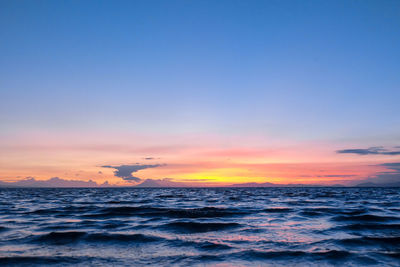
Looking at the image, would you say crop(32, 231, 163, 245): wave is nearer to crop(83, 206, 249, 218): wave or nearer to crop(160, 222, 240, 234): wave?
crop(160, 222, 240, 234): wave

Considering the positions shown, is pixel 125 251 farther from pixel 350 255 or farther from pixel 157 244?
pixel 350 255

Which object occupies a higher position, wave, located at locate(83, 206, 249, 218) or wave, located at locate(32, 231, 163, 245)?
wave, located at locate(32, 231, 163, 245)

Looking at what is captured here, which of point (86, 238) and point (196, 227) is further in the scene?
point (196, 227)

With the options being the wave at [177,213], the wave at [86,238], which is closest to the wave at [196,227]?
the wave at [86,238]

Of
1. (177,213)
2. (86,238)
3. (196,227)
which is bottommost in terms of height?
(177,213)

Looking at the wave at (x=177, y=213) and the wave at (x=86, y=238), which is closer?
the wave at (x=86, y=238)

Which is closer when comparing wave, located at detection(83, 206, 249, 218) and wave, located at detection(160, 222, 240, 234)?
wave, located at detection(160, 222, 240, 234)

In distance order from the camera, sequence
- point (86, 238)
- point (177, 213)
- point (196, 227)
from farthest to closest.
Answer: point (177, 213)
point (196, 227)
point (86, 238)

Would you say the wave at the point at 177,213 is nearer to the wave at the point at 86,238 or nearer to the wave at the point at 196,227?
the wave at the point at 196,227

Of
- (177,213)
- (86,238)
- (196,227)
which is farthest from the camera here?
(177,213)

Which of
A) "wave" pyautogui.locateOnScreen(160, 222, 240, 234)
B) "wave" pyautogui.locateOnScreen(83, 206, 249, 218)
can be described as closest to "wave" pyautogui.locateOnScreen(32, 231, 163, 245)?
"wave" pyautogui.locateOnScreen(160, 222, 240, 234)

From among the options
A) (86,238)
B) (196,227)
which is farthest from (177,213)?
(86,238)

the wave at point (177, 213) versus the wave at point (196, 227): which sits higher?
the wave at point (196, 227)

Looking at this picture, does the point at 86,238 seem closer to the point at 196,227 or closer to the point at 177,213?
the point at 196,227
